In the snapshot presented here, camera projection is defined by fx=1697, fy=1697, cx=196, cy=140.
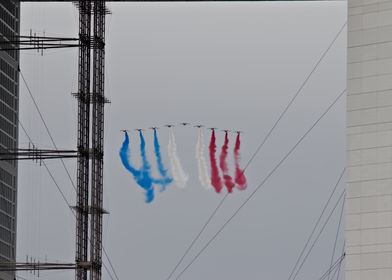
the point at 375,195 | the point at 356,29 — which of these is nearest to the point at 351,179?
the point at 375,195

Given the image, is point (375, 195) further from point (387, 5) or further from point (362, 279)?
point (387, 5)

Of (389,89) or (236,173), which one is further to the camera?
(236,173)

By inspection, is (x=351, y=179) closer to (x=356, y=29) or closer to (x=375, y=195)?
(x=375, y=195)

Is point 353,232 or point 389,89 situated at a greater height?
point 389,89

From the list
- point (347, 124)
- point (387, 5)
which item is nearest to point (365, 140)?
point (347, 124)

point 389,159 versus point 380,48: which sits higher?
point 380,48

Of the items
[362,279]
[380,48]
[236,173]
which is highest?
[380,48]
